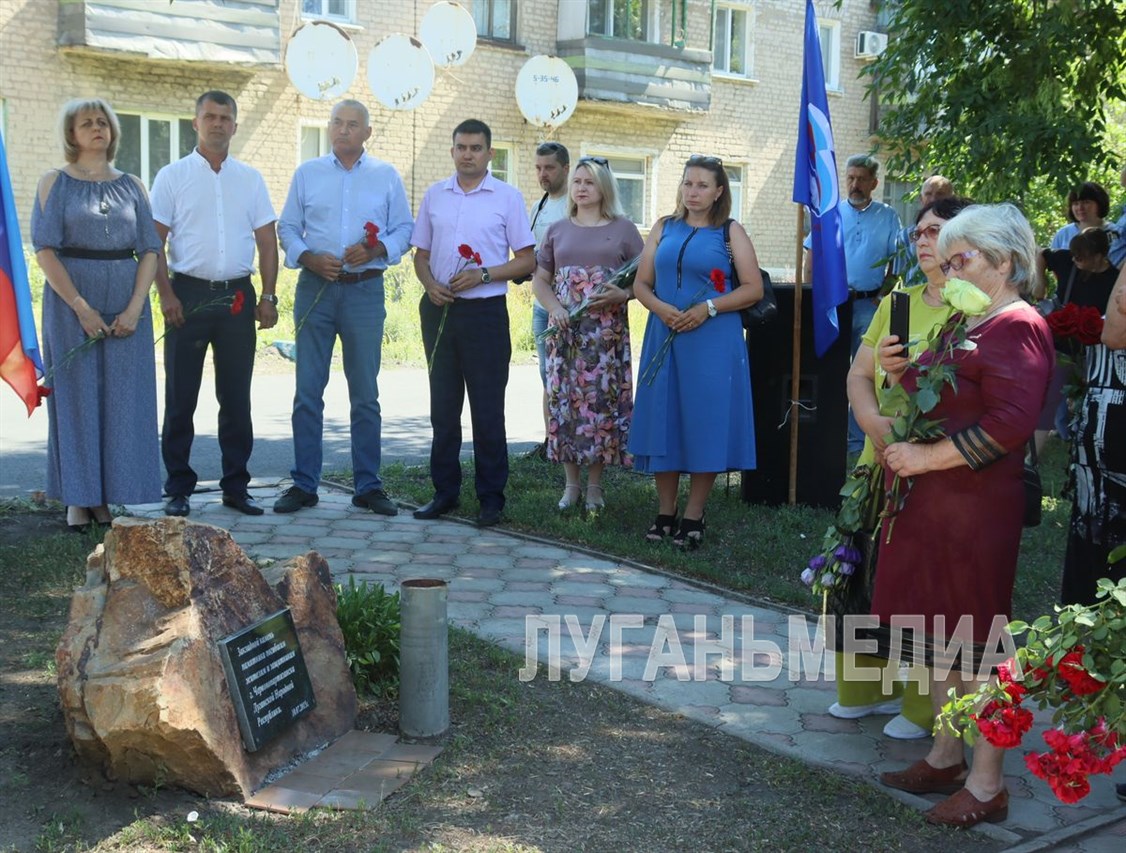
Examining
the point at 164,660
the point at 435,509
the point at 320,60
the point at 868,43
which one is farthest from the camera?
the point at 868,43

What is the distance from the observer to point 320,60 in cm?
2138

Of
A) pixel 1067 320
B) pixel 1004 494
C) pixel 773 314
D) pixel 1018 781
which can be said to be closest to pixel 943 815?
pixel 1018 781

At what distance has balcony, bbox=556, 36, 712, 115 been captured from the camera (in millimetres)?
25156

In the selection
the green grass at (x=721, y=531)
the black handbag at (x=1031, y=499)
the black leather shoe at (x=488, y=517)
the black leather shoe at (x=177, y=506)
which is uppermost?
the black handbag at (x=1031, y=499)

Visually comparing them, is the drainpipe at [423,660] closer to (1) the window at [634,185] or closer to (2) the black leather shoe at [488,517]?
(2) the black leather shoe at [488,517]

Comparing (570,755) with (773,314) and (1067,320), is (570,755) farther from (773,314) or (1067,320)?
(773,314)

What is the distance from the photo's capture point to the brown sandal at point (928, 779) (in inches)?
171

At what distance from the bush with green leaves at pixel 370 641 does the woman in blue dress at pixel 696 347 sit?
103 inches

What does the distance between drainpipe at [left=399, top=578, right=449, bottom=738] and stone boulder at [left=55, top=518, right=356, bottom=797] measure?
1.18ft

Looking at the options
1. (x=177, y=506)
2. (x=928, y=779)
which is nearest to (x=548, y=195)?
(x=177, y=506)

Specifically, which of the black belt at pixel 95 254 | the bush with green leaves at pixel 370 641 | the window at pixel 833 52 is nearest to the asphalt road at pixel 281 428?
the black belt at pixel 95 254

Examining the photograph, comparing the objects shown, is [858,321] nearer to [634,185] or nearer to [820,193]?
[820,193]

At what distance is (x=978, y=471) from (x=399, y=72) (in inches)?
763

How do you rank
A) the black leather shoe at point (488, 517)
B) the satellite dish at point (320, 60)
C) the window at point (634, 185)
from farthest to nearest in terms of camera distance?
1. the window at point (634, 185)
2. the satellite dish at point (320, 60)
3. the black leather shoe at point (488, 517)
